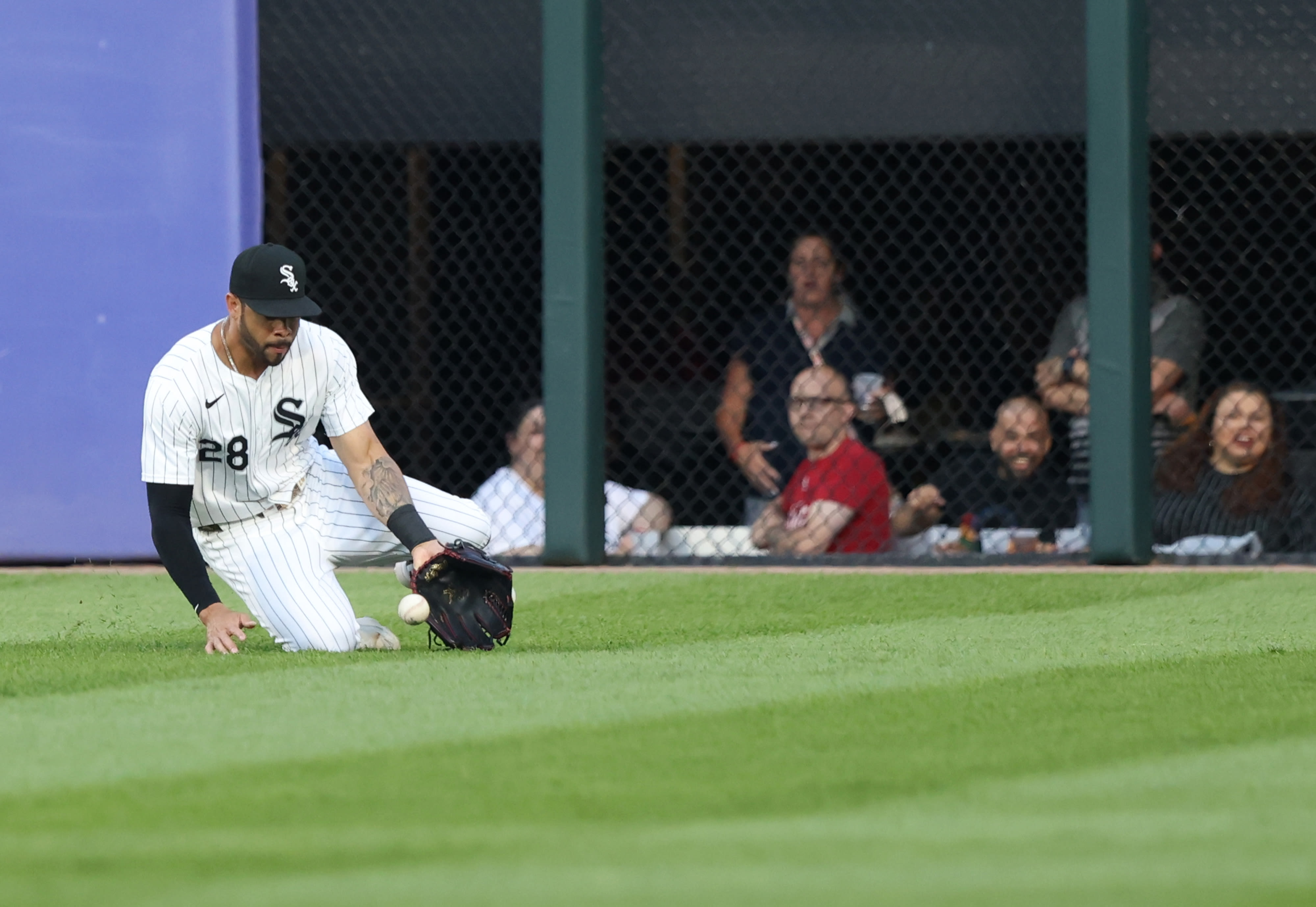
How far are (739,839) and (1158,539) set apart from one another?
5.98 m

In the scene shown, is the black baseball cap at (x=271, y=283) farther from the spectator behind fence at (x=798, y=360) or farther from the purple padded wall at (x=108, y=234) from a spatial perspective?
the spectator behind fence at (x=798, y=360)

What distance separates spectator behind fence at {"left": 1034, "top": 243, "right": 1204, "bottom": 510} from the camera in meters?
8.66

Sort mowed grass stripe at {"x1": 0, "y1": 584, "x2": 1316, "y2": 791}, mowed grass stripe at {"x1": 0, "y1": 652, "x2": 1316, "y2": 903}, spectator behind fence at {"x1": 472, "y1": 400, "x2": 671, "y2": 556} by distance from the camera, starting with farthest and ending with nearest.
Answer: spectator behind fence at {"x1": 472, "y1": 400, "x2": 671, "y2": 556} → mowed grass stripe at {"x1": 0, "y1": 584, "x2": 1316, "y2": 791} → mowed grass stripe at {"x1": 0, "y1": 652, "x2": 1316, "y2": 903}

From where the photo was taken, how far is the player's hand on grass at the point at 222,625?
17.6 ft

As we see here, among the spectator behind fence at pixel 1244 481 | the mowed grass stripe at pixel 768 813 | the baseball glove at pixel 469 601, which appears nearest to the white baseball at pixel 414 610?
the baseball glove at pixel 469 601

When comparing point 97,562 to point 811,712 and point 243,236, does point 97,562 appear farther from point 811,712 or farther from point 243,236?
point 811,712

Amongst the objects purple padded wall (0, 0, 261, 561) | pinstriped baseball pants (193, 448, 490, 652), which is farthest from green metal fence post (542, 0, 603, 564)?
pinstriped baseball pants (193, 448, 490, 652)

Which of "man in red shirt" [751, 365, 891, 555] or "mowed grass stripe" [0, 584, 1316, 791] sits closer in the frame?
"mowed grass stripe" [0, 584, 1316, 791]

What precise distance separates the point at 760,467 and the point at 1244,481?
2013mm

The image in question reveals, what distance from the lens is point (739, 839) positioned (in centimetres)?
297

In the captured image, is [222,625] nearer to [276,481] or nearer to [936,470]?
[276,481]

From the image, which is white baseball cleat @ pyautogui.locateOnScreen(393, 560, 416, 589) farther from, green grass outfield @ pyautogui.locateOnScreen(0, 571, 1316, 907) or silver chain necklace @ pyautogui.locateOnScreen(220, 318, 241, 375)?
silver chain necklace @ pyautogui.locateOnScreen(220, 318, 241, 375)

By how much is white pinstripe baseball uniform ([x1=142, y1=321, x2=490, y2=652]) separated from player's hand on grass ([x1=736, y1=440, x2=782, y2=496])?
9.11ft

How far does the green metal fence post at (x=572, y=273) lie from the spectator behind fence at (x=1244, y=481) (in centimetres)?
237
